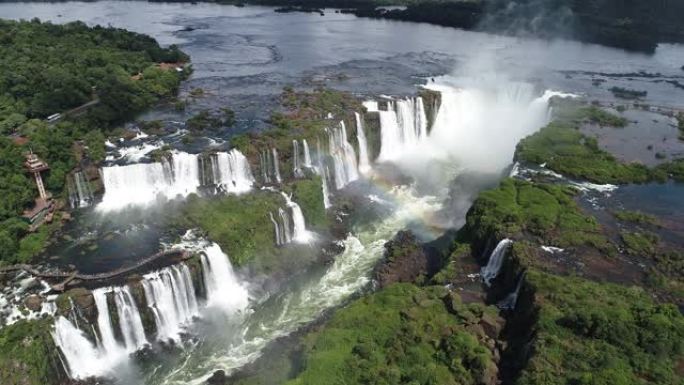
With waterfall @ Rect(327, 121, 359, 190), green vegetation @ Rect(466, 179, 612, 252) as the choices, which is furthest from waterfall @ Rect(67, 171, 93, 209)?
green vegetation @ Rect(466, 179, 612, 252)

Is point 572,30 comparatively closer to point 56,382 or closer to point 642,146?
point 642,146

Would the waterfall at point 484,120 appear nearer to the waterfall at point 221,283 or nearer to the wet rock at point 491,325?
the waterfall at point 221,283

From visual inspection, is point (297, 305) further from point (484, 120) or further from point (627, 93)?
point (627, 93)

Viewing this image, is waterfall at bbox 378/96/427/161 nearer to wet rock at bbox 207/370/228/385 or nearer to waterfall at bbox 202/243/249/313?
waterfall at bbox 202/243/249/313

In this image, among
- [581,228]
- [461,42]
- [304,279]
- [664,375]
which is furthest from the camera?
[461,42]

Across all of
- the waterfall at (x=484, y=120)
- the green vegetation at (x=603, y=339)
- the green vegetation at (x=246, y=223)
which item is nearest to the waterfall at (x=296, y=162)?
the green vegetation at (x=246, y=223)

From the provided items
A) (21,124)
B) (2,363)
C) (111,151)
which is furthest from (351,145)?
(2,363)
